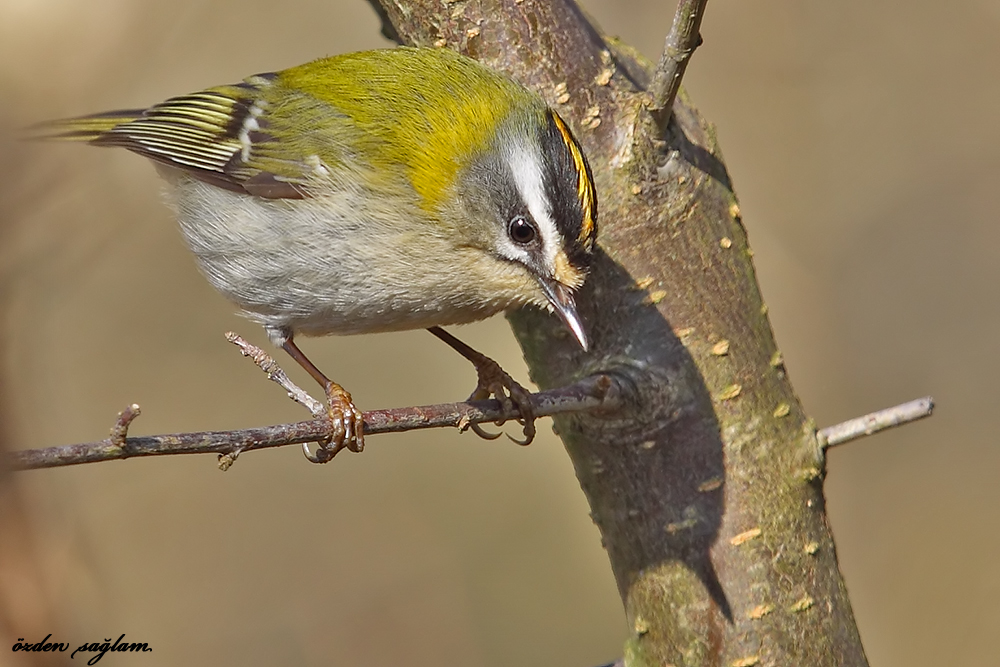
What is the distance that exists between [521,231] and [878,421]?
926mm

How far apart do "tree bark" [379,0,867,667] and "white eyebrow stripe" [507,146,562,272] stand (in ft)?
0.38

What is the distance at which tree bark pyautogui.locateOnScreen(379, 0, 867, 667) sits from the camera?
2.17 meters

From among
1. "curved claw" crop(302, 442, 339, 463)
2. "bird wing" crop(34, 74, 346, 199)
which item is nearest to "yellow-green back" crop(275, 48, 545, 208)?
"bird wing" crop(34, 74, 346, 199)

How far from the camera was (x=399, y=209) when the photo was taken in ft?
8.20

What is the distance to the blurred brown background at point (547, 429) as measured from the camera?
4508 mm

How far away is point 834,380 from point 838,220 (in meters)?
0.80

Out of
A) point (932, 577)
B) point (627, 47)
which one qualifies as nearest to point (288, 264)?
point (627, 47)

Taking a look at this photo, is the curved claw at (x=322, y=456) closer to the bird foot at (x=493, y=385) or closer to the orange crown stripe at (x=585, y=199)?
the bird foot at (x=493, y=385)

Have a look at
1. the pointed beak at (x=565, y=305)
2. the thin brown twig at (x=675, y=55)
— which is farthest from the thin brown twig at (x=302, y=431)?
the thin brown twig at (x=675, y=55)

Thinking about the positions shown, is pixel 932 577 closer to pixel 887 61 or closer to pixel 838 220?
pixel 838 220

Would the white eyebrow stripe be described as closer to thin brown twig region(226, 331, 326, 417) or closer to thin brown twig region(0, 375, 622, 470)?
thin brown twig region(0, 375, 622, 470)

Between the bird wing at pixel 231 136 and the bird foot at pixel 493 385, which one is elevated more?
the bird wing at pixel 231 136

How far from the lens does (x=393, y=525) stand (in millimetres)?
4754

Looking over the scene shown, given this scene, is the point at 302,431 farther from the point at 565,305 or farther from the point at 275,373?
the point at 565,305
